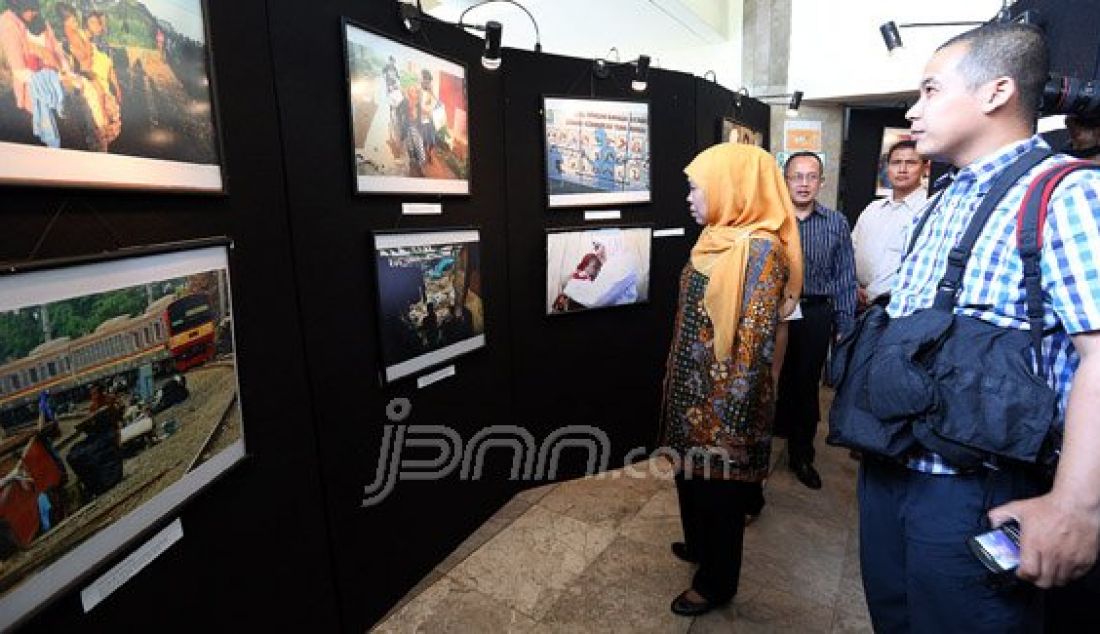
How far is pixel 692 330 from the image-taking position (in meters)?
1.98

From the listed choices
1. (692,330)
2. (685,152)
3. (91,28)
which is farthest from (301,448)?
(685,152)

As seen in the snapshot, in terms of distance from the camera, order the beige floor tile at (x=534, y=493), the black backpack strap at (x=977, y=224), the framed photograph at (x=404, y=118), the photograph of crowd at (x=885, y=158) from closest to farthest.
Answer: the black backpack strap at (x=977, y=224) → the framed photograph at (x=404, y=118) → the beige floor tile at (x=534, y=493) → the photograph of crowd at (x=885, y=158)

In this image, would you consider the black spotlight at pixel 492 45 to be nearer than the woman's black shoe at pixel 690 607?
No

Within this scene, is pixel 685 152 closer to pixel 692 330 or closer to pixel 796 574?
pixel 692 330

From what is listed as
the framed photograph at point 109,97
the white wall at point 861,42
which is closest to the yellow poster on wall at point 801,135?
the white wall at point 861,42

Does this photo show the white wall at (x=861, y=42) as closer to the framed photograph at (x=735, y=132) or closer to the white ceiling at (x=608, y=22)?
the white ceiling at (x=608, y=22)

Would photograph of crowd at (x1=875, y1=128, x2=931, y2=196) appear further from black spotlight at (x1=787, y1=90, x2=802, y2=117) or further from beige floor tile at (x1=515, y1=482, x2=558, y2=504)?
beige floor tile at (x1=515, y1=482, x2=558, y2=504)

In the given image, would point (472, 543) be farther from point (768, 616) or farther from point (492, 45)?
point (492, 45)

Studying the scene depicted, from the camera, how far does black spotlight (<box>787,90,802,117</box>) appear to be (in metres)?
4.89

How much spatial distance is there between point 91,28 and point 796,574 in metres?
3.05

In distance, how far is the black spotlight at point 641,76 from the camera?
3.12 m

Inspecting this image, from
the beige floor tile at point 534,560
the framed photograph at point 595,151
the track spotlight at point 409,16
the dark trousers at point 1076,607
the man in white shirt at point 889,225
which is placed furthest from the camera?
the man in white shirt at point 889,225

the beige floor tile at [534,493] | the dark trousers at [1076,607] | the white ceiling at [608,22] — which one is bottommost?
the beige floor tile at [534,493]

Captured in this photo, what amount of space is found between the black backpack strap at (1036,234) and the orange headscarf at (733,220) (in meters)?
0.85
